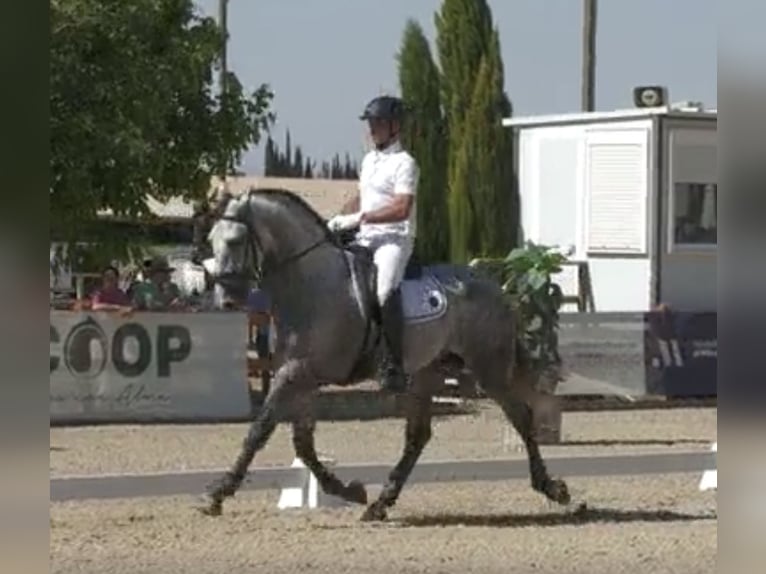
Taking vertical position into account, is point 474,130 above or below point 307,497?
above

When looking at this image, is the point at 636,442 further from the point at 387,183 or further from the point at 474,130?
the point at 474,130

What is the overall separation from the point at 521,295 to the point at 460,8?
18.0 m

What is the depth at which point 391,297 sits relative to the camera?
29.2ft

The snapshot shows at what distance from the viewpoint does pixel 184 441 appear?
14.1 metres

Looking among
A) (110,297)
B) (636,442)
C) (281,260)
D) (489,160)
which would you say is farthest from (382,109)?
(489,160)

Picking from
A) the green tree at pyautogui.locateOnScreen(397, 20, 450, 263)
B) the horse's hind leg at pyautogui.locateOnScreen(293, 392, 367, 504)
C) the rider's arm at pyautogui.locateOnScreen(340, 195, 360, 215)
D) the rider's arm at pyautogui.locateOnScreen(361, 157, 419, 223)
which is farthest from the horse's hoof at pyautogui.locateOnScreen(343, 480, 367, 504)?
the green tree at pyautogui.locateOnScreen(397, 20, 450, 263)

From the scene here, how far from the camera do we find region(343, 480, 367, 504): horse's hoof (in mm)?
9156

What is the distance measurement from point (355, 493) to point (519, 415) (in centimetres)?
106

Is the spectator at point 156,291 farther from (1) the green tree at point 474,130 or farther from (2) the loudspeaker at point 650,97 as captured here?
(1) the green tree at point 474,130

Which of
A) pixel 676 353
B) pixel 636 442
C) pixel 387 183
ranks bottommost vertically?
pixel 636 442

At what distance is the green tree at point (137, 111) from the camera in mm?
14484

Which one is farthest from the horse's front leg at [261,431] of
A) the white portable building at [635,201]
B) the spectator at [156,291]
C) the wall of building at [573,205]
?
the wall of building at [573,205]

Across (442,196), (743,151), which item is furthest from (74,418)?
(442,196)

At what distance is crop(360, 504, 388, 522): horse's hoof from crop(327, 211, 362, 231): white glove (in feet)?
4.99
